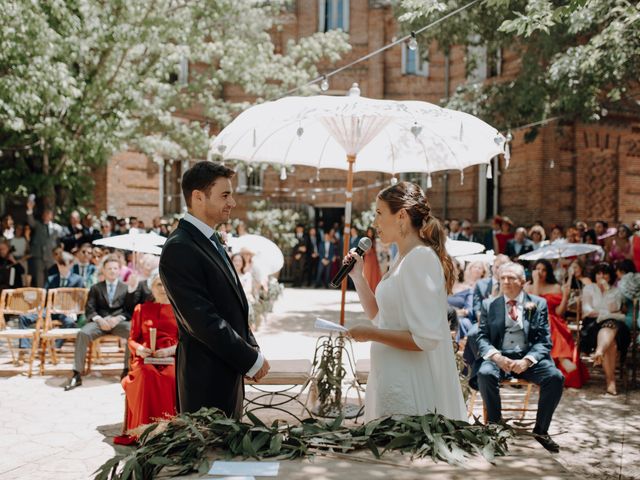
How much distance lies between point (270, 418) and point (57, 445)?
6.98 ft

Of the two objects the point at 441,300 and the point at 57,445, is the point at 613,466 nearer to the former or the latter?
the point at 441,300

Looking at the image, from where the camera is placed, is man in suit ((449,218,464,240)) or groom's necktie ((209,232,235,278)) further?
man in suit ((449,218,464,240))

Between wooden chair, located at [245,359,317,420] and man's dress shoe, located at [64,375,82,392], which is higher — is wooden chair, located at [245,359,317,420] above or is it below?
above

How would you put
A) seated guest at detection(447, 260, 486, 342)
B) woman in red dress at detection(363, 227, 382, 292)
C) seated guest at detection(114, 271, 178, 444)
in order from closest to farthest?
1. seated guest at detection(114, 271, 178, 444)
2. seated guest at detection(447, 260, 486, 342)
3. woman in red dress at detection(363, 227, 382, 292)

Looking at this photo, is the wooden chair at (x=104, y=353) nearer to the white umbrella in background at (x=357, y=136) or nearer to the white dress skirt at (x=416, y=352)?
the white umbrella in background at (x=357, y=136)

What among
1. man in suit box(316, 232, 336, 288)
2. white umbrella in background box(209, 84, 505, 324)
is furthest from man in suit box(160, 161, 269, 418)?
man in suit box(316, 232, 336, 288)

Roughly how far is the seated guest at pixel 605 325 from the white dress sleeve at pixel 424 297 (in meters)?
6.01

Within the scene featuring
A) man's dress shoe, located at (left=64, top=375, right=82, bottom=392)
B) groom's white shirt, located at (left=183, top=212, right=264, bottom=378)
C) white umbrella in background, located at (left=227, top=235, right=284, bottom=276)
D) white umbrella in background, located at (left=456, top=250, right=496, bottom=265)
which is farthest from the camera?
white umbrella in background, located at (left=227, top=235, right=284, bottom=276)

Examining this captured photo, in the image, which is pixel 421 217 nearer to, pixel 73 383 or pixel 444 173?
pixel 73 383

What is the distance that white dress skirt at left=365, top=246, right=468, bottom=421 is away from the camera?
3.29m

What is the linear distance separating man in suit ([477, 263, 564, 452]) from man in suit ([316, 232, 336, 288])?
51.4 feet

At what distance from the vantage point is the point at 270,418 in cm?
504

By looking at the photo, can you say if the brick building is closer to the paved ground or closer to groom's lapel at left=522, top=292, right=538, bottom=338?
the paved ground

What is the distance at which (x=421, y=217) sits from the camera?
3.51m
